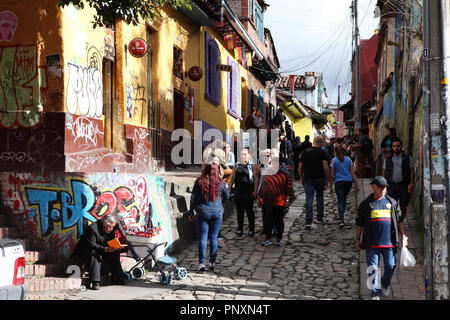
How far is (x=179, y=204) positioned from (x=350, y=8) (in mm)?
20423

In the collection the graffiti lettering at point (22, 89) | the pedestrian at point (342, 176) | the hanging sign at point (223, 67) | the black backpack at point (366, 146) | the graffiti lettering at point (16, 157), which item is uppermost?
the hanging sign at point (223, 67)

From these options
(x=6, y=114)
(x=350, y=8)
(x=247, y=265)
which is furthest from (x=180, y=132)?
(x=350, y=8)

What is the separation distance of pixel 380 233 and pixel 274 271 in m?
2.04

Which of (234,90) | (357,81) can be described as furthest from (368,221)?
(357,81)

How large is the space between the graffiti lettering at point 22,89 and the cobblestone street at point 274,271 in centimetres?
350

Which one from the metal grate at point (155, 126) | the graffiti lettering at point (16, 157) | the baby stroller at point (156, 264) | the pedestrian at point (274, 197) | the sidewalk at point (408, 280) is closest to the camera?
the sidewalk at point (408, 280)

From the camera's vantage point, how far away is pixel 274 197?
841 cm

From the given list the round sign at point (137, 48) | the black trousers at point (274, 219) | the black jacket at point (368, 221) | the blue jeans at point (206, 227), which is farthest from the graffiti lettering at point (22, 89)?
the black jacket at point (368, 221)

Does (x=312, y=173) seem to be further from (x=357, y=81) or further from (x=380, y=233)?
(x=357, y=81)

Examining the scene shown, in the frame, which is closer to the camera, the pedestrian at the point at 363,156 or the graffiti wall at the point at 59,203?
the graffiti wall at the point at 59,203

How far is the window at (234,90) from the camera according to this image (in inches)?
790

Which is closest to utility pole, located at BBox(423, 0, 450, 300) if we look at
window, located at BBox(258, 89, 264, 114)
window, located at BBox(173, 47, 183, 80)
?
window, located at BBox(173, 47, 183, 80)

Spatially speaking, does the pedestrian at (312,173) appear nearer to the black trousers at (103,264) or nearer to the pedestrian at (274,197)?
the pedestrian at (274,197)
